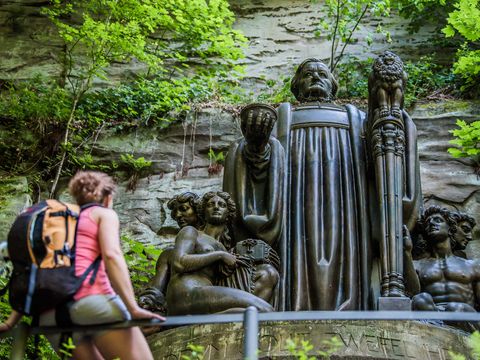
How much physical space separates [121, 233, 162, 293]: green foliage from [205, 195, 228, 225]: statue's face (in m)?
2.37

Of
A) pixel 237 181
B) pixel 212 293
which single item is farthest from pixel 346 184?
pixel 212 293

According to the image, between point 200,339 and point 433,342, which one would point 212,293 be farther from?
point 433,342

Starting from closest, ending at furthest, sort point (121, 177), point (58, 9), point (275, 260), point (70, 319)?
1. point (70, 319)
2. point (275, 260)
3. point (121, 177)
4. point (58, 9)

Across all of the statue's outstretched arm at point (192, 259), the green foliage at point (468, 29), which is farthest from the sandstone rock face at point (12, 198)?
the green foliage at point (468, 29)

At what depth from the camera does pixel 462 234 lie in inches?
329

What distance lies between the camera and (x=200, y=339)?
6477 mm

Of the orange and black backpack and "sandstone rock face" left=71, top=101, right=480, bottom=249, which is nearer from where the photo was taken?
the orange and black backpack

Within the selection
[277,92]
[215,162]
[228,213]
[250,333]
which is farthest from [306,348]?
[277,92]

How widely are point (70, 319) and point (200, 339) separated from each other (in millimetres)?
2296

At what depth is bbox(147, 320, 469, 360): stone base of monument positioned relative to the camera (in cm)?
622

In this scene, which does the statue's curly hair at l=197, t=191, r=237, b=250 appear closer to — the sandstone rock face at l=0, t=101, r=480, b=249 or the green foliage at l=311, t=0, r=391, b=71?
the sandstone rock face at l=0, t=101, r=480, b=249

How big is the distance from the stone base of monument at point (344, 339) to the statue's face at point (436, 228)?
1518 millimetres

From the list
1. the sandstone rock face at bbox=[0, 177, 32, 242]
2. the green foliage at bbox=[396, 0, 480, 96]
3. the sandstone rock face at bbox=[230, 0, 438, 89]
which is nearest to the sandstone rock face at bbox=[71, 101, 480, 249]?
the green foliage at bbox=[396, 0, 480, 96]

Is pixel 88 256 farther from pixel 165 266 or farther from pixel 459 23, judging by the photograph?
pixel 459 23
